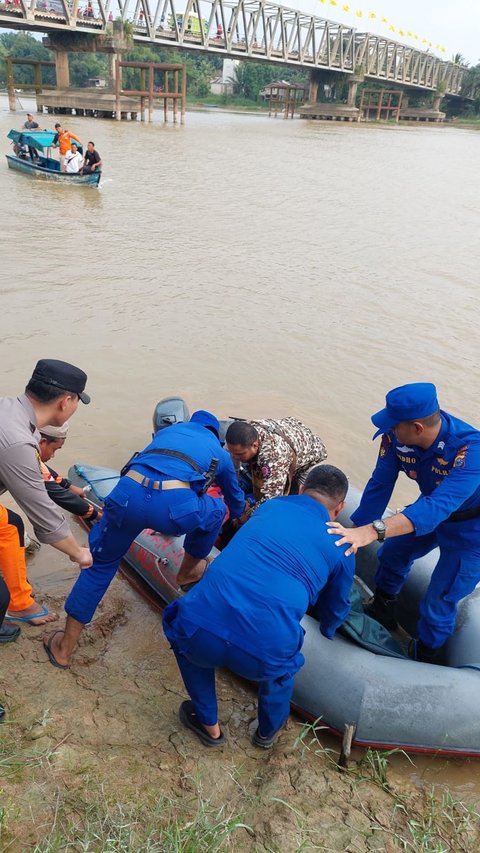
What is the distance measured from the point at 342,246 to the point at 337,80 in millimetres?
45521

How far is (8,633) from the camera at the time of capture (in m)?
2.70

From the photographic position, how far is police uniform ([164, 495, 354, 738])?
2021 mm

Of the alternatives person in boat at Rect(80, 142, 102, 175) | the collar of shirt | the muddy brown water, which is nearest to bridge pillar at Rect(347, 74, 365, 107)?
the muddy brown water

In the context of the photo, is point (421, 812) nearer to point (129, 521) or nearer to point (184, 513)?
point (184, 513)

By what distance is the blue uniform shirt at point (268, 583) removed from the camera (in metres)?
2.02

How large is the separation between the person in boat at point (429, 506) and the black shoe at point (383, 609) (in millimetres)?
114

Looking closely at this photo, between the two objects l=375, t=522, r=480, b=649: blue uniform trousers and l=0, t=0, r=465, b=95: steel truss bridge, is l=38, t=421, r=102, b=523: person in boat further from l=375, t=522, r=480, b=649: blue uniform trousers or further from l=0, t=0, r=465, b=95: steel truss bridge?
l=0, t=0, r=465, b=95: steel truss bridge

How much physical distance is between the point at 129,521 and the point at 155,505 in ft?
0.43

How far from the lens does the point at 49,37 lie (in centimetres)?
3281

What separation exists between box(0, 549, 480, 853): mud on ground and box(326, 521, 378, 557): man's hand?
2.51 feet

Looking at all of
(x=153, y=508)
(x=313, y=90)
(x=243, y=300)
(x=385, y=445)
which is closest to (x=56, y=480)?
(x=153, y=508)

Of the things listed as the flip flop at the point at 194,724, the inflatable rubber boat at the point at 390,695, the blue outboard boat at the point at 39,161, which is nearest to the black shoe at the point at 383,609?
the inflatable rubber boat at the point at 390,695

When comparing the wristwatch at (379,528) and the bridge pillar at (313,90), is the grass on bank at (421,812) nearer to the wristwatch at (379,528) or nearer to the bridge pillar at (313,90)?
the wristwatch at (379,528)

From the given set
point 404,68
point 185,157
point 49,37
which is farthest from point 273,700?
point 404,68
